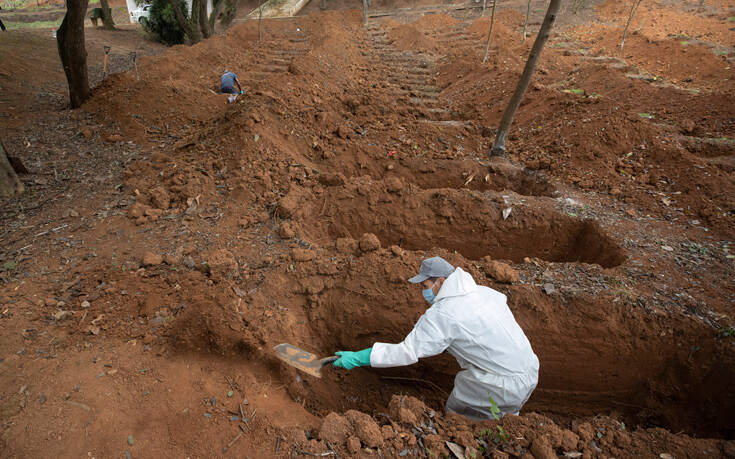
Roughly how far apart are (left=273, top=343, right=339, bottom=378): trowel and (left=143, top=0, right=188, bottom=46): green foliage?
40.7ft

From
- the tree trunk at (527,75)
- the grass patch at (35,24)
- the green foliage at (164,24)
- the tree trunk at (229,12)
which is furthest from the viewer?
the grass patch at (35,24)

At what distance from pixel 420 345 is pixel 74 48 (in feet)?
23.6

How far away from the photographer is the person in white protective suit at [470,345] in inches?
93.7

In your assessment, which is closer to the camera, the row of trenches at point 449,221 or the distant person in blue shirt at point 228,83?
the row of trenches at point 449,221

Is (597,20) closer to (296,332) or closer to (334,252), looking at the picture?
(334,252)

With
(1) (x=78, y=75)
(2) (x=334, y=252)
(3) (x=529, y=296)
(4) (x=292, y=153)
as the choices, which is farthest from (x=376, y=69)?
(3) (x=529, y=296)

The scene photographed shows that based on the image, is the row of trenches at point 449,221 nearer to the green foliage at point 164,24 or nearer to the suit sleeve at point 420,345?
the suit sleeve at point 420,345

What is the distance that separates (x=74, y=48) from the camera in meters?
5.80

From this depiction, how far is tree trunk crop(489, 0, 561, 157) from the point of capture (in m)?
4.34

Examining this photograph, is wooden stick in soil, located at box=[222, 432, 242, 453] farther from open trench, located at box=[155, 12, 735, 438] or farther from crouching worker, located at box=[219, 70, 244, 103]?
crouching worker, located at box=[219, 70, 244, 103]

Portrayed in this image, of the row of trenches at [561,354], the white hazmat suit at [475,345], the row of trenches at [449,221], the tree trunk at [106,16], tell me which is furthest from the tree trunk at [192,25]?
the white hazmat suit at [475,345]

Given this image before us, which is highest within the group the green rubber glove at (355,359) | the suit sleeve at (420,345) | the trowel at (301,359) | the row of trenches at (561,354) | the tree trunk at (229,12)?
the tree trunk at (229,12)

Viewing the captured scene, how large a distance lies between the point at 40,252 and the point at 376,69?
7909 millimetres

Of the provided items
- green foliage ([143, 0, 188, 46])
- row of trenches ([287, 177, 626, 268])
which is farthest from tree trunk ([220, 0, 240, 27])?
row of trenches ([287, 177, 626, 268])
